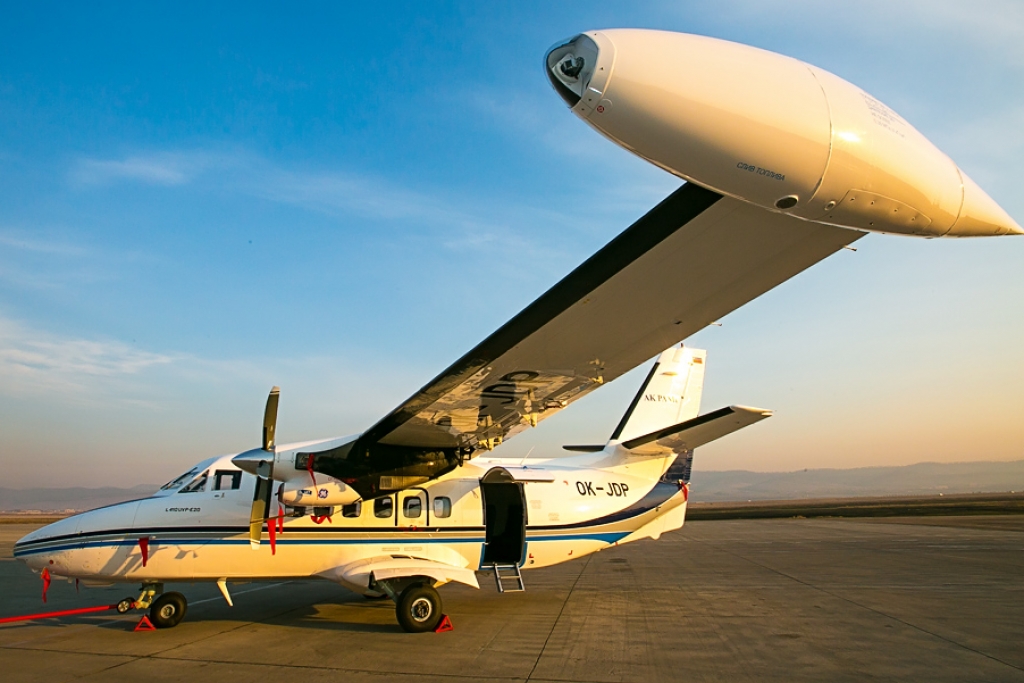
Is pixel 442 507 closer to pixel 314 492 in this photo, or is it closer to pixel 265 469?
pixel 314 492

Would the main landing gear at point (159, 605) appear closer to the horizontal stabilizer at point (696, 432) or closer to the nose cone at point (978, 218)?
the horizontal stabilizer at point (696, 432)

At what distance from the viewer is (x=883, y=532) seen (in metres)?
25.5

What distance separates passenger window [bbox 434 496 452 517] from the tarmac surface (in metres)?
1.64

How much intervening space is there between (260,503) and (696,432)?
6760 mm

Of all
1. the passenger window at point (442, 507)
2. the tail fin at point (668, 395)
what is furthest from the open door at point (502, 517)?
the tail fin at point (668, 395)

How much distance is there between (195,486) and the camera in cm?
993

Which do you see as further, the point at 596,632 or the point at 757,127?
the point at 596,632

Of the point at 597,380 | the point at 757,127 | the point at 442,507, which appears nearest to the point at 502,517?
the point at 442,507

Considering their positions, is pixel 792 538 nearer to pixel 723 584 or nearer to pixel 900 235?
pixel 723 584

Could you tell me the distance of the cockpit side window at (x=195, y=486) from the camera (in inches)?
389

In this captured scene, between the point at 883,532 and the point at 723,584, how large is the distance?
16.8 meters

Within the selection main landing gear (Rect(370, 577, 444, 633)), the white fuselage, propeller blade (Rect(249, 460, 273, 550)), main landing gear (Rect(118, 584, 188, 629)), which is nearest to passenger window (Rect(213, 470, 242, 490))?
the white fuselage

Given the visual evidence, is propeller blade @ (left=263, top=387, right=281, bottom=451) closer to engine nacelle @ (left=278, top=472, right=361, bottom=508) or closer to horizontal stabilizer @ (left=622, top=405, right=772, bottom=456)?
engine nacelle @ (left=278, top=472, right=361, bottom=508)

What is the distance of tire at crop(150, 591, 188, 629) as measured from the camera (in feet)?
30.8
